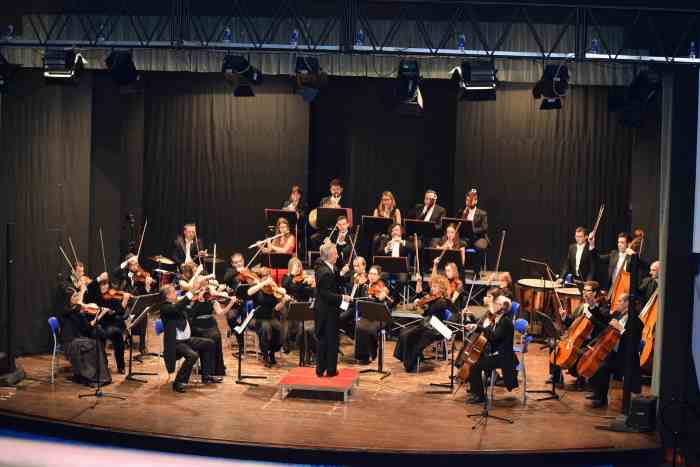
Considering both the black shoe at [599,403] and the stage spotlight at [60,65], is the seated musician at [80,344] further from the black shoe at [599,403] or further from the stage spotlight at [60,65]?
the black shoe at [599,403]

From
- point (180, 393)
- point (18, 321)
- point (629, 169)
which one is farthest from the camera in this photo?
point (629, 169)

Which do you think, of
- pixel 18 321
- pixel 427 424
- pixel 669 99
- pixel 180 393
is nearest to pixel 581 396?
pixel 427 424

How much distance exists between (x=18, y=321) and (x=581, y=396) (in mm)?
6724

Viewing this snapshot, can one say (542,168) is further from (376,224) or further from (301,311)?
(301,311)

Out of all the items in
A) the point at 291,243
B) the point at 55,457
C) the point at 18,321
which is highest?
the point at 291,243

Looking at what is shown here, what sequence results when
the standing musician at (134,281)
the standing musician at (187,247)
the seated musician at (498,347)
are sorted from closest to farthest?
the seated musician at (498,347) → the standing musician at (134,281) → the standing musician at (187,247)

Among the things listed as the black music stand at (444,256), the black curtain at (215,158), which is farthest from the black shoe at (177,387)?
the black curtain at (215,158)

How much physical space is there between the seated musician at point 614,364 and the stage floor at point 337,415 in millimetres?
182

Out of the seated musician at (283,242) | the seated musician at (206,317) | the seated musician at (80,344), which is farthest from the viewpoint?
the seated musician at (283,242)

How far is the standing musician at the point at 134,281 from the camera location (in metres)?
11.7

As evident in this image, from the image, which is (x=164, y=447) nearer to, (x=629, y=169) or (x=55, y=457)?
(x=55, y=457)

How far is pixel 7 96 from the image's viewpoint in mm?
11727

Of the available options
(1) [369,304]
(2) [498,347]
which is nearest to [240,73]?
(1) [369,304]

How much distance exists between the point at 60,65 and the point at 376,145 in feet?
19.4
